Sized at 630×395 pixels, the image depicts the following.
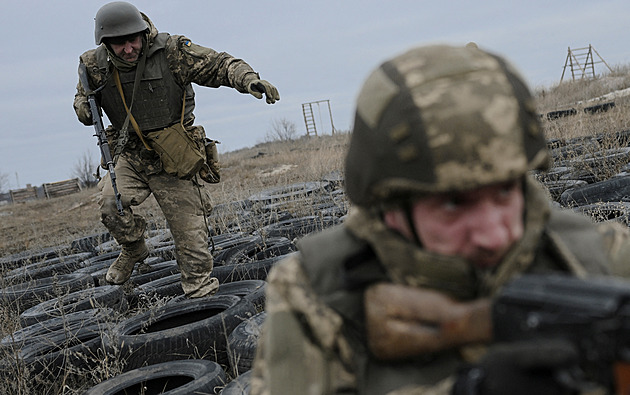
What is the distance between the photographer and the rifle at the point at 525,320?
2.96 feet

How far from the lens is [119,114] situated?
4703 mm

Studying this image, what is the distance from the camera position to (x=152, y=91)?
4535 millimetres

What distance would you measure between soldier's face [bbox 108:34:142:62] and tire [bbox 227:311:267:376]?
238 centimetres

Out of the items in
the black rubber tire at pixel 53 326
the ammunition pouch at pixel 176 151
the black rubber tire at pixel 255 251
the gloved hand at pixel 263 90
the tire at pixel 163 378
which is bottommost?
the tire at pixel 163 378

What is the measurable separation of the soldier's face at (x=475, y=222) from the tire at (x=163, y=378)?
1960 mm

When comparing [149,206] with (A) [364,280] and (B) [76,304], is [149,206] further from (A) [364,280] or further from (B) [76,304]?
(A) [364,280]

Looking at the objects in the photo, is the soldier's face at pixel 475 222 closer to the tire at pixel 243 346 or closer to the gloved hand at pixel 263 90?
the tire at pixel 243 346

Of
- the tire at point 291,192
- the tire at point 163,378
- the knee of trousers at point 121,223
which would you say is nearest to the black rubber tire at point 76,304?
the knee of trousers at point 121,223

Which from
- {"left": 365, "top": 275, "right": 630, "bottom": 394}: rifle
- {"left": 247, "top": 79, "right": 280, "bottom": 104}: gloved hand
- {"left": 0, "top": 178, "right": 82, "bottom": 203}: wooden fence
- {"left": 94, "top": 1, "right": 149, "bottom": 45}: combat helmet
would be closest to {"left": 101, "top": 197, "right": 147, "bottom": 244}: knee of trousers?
{"left": 94, "top": 1, "right": 149, "bottom": 45}: combat helmet

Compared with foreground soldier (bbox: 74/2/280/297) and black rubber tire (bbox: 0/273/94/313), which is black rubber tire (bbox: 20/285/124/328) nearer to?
black rubber tire (bbox: 0/273/94/313)

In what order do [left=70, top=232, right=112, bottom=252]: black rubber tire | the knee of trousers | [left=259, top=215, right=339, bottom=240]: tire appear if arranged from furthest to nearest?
[left=70, top=232, right=112, bottom=252]: black rubber tire < [left=259, top=215, right=339, bottom=240]: tire < the knee of trousers

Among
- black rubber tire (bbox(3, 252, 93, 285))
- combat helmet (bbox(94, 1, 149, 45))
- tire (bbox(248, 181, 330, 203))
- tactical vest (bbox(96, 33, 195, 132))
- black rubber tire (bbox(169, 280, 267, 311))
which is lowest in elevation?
black rubber tire (bbox(169, 280, 267, 311))

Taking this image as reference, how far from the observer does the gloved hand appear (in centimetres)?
409

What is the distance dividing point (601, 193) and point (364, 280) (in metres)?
4.46
